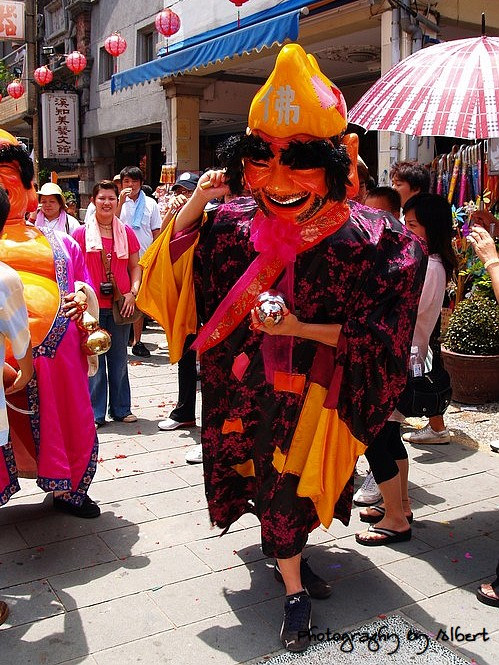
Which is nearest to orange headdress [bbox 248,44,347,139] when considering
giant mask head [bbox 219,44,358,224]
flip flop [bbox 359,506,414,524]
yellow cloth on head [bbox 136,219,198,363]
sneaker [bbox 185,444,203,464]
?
giant mask head [bbox 219,44,358,224]

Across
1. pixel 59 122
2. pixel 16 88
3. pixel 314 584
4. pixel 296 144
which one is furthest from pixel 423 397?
pixel 16 88

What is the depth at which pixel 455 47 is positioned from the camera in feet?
11.6

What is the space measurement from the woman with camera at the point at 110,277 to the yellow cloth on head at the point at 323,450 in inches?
108

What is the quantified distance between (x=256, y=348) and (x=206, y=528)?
4.01 ft

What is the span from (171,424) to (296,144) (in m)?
3.07

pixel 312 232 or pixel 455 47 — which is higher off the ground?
pixel 455 47

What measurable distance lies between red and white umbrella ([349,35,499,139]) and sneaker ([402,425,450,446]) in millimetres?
2189

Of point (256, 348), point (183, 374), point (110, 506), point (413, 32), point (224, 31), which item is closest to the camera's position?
point (256, 348)

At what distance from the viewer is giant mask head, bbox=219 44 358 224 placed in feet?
7.86

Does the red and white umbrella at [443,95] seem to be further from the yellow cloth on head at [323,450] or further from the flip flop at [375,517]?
the flip flop at [375,517]

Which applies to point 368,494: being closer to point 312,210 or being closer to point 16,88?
point 312,210

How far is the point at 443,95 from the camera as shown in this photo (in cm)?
329

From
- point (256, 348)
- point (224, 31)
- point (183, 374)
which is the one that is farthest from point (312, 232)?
point (224, 31)

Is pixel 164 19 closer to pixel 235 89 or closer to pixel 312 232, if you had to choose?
pixel 235 89
